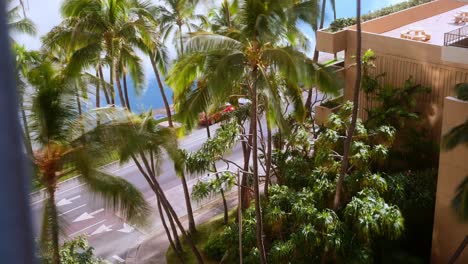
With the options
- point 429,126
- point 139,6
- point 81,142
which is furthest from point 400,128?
point 81,142

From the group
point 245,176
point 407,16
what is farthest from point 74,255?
point 407,16

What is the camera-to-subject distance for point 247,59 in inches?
589

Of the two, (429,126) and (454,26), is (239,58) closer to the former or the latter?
(429,126)

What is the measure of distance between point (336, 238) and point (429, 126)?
22.7ft

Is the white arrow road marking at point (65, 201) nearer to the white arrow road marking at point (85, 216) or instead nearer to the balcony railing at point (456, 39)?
the white arrow road marking at point (85, 216)

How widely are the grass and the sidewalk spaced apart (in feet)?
1.01

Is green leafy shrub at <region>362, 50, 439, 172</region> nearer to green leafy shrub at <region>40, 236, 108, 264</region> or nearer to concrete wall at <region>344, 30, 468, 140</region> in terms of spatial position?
concrete wall at <region>344, 30, 468, 140</region>

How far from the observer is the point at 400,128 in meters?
20.1

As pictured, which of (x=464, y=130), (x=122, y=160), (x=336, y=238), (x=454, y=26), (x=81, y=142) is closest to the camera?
(x=81, y=142)

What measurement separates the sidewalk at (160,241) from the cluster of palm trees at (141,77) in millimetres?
1363

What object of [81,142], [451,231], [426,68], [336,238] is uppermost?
Result: [81,142]

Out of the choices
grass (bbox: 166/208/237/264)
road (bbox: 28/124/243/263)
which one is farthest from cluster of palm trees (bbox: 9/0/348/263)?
road (bbox: 28/124/243/263)

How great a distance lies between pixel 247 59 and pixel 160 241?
35.9ft

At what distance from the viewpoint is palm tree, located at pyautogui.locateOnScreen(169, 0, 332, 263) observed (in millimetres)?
14414
